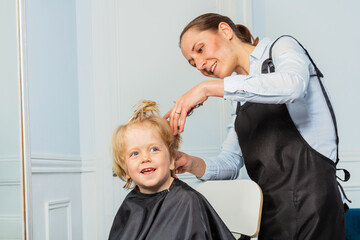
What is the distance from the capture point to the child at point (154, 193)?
56.3 inches

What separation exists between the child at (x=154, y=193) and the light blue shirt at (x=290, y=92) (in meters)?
A: 0.30

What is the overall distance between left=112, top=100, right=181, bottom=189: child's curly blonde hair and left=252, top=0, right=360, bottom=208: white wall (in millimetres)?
1590

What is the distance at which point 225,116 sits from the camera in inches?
114

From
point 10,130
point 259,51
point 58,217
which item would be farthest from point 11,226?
point 259,51

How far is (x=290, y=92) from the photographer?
1.25 meters

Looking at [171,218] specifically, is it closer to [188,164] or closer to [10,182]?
[188,164]

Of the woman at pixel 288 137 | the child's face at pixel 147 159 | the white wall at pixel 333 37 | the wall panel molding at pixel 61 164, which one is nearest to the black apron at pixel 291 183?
the woman at pixel 288 137

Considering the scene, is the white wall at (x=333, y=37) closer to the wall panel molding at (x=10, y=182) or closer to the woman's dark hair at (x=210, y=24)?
the woman's dark hair at (x=210, y=24)

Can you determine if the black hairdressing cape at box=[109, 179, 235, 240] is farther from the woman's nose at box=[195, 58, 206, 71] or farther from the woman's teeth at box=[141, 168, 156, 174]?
the woman's nose at box=[195, 58, 206, 71]

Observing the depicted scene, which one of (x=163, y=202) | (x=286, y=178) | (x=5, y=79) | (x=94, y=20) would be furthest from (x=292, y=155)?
Result: (x=94, y=20)

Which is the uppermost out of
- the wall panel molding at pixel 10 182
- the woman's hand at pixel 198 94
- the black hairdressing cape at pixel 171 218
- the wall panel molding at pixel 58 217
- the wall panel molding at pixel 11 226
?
the woman's hand at pixel 198 94

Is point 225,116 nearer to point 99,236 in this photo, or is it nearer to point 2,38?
point 99,236

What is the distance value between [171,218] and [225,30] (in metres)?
0.74

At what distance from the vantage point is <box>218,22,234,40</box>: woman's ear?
66.6 inches
